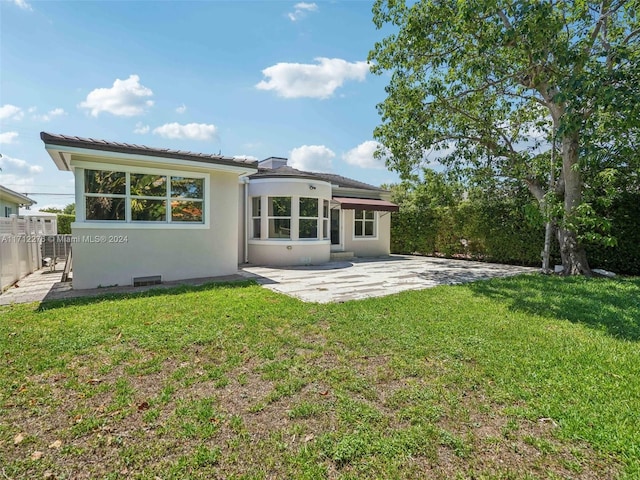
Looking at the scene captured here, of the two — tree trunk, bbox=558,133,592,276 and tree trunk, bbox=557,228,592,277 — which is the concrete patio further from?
tree trunk, bbox=558,133,592,276

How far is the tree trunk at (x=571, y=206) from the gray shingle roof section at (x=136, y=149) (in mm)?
11807

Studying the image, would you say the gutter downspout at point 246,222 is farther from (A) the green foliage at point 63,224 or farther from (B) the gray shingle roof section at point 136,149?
(A) the green foliage at point 63,224

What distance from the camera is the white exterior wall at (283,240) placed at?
15.6 metres

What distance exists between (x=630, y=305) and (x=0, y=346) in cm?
1327

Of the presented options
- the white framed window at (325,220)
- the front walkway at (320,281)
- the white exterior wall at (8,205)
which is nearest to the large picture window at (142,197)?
the front walkway at (320,281)

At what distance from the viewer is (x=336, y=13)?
42.2ft

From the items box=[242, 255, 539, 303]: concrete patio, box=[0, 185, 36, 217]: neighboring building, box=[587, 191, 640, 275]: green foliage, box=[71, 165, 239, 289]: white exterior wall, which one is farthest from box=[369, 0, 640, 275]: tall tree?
box=[0, 185, 36, 217]: neighboring building

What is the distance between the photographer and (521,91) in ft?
44.5

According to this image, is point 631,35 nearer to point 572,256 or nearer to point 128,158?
point 572,256

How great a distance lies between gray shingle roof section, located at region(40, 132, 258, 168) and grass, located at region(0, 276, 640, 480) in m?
4.57

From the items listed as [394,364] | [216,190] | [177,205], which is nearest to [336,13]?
[216,190]

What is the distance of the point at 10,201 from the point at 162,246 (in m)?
19.9

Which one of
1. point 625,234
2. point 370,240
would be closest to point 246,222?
point 370,240

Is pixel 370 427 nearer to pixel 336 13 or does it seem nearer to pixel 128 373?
pixel 128 373
